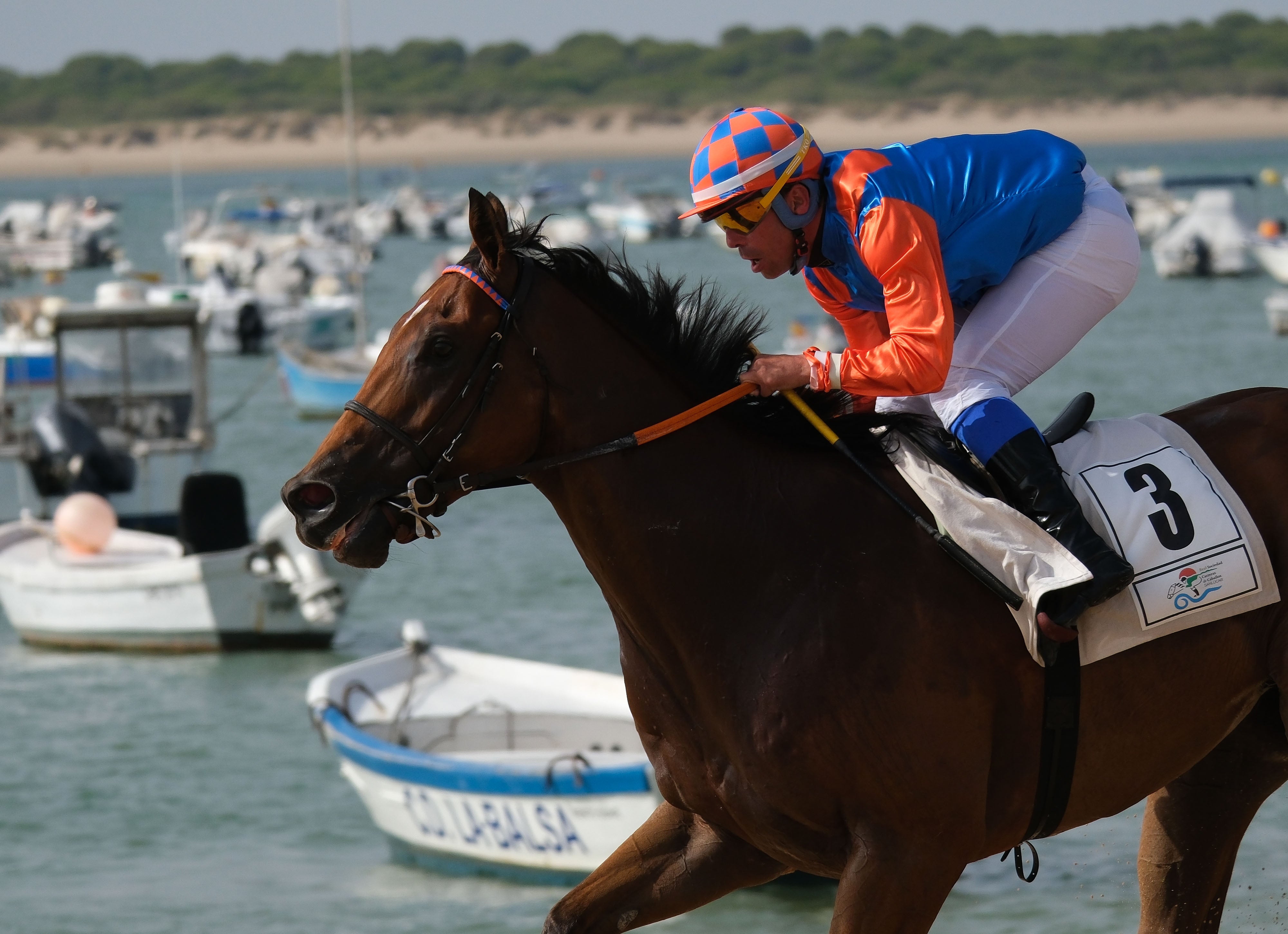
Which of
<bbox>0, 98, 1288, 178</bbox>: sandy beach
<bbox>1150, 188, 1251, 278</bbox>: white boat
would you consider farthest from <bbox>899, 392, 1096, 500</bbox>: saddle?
<bbox>0, 98, 1288, 178</bbox>: sandy beach

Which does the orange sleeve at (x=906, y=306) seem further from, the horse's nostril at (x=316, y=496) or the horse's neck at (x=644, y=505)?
the horse's nostril at (x=316, y=496)

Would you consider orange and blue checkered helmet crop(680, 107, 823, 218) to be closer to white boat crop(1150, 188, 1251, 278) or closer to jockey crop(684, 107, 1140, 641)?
jockey crop(684, 107, 1140, 641)

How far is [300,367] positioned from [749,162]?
28250 millimetres

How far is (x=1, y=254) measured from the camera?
64.1 metres

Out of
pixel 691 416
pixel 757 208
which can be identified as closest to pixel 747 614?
pixel 691 416

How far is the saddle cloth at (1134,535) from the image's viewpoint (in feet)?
13.2

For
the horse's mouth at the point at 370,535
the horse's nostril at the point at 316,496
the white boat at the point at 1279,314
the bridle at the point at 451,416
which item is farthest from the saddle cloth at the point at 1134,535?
the white boat at the point at 1279,314

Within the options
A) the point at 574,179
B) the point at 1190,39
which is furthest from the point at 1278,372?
the point at 1190,39

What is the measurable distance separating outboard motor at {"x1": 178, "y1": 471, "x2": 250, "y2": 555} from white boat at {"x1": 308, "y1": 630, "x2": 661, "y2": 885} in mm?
4547

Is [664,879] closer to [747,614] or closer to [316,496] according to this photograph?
[747,614]

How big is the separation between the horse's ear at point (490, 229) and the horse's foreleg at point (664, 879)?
4.67ft

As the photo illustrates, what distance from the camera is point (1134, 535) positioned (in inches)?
163

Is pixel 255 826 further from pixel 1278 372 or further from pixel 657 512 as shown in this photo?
pixel 1278 372

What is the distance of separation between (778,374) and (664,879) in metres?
1.27
